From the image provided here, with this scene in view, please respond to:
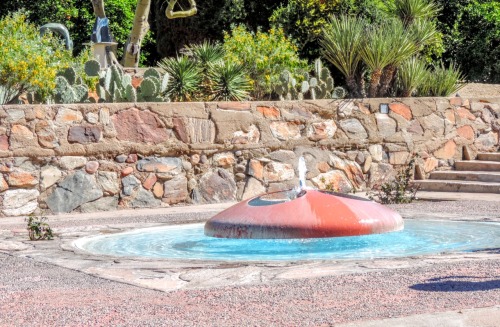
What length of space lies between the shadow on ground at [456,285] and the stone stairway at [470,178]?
26.9 ft

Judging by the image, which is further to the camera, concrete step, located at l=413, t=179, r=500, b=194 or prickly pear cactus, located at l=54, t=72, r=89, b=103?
concrete step, located at l=413, t=179, r=500, b=194

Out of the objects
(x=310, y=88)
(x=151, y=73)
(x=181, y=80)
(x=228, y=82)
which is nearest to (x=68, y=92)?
(x=151, y=73)

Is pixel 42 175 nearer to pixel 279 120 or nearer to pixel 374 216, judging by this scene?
pixel 279 120

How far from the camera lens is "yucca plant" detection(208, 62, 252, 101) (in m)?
14.9

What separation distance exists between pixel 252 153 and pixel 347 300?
8246 millimetres

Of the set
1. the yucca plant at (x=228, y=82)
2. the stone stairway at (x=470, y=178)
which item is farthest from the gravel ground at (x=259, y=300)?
the yucca plant at (x=228, y=82)

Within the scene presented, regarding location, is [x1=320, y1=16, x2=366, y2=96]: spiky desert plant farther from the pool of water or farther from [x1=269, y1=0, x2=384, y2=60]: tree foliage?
the pool of water

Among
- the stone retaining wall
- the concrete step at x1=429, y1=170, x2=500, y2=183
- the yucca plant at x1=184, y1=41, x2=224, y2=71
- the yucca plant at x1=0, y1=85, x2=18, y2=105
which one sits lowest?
the concrete step at x1=429, y1=170, x2=500, y2=183

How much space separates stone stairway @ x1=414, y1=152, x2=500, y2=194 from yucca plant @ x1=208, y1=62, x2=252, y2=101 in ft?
9.86

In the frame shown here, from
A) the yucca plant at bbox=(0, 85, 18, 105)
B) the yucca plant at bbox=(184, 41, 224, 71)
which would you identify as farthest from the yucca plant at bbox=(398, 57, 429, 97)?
the yucca plant at bbox=(0, 85, 18, 105)

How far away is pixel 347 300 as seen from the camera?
5.88 m

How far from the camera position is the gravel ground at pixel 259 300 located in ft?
17.9

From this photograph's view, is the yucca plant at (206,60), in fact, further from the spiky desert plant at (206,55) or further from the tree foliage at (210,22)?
the tree foliage at (210,22)

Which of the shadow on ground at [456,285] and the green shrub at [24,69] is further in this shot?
the green shrub at [24,69]
